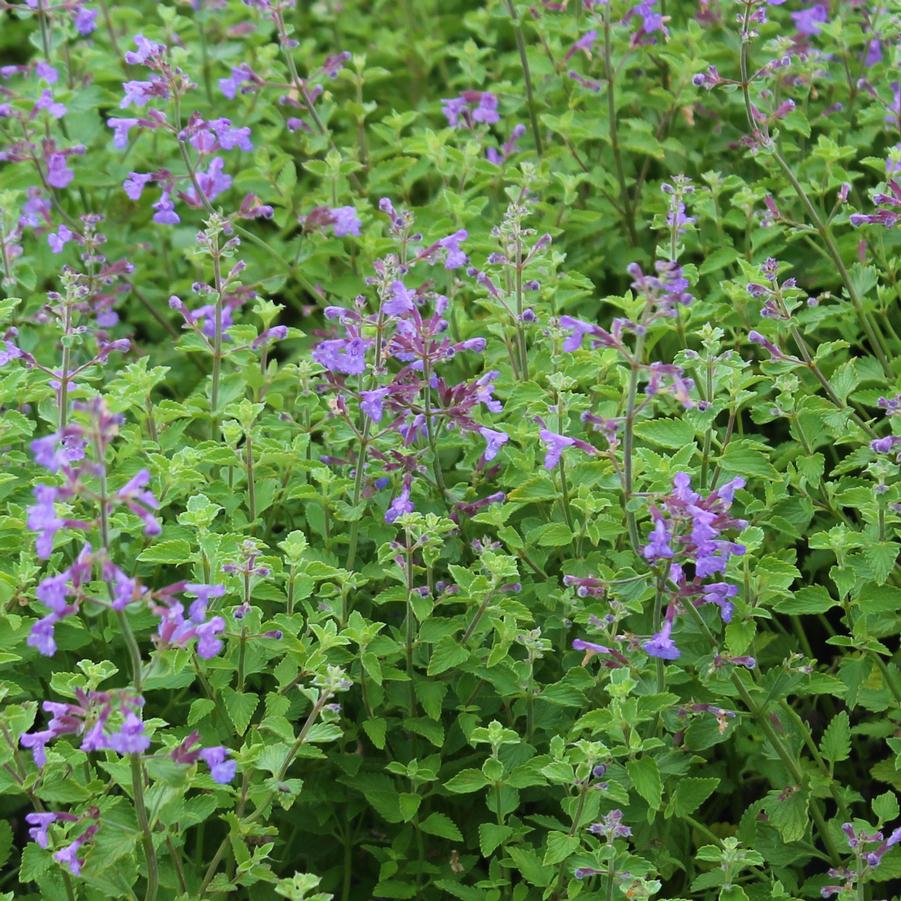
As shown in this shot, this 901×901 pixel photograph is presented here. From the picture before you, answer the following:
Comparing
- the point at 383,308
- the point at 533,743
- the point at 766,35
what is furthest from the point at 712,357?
the point at 766,35

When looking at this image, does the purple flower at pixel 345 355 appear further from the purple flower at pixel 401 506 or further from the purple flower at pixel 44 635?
the purple flower at pixel 44 635

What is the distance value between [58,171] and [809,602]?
284cm

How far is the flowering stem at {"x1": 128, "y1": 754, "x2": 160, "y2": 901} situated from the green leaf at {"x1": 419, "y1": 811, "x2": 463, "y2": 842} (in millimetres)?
715

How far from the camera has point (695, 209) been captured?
4.36m

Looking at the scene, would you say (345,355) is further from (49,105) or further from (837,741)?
(49,105)

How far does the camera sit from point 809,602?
3199 millimetres

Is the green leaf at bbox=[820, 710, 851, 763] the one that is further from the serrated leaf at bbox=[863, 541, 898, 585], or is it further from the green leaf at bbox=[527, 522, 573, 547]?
the green leaf at bbox=[527, 522, 573, 547]

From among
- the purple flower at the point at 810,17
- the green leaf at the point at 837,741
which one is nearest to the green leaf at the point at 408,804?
the green leaf at the point at 837,741

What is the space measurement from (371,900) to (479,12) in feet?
11.7

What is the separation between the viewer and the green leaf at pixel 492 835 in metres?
3.06

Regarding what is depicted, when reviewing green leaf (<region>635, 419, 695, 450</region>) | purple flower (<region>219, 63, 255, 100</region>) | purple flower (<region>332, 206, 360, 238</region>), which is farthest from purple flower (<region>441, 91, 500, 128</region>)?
green leaf (<region>635, 419, 695, 450</region>)

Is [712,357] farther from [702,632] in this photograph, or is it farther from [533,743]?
[533,743]

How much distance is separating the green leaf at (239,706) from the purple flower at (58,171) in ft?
7.12

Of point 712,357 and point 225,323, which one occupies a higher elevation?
point 712,357
